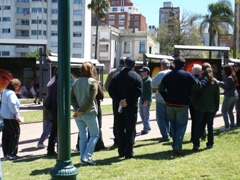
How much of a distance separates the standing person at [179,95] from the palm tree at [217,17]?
111ft

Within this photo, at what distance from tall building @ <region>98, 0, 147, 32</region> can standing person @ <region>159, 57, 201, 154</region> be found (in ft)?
439

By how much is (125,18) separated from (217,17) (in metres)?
101

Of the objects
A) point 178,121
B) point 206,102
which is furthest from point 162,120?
point 178,121

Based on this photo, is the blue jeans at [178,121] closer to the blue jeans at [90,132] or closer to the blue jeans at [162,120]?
the blue jeans at [90,132]

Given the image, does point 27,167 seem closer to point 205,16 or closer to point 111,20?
point 205,16

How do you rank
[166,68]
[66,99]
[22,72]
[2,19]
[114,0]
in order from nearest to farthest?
[66,99] → [166,68] → [22,72] → [2,19] → [114,0]

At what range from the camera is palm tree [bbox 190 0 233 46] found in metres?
39.0

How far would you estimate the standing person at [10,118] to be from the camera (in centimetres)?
747

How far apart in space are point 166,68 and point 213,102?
1517 millimetres

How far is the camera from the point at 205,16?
43594 mm

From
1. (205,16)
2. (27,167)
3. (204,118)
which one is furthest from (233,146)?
(205,16)

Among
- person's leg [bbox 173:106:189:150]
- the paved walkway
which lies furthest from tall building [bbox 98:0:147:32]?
person's leg [bbox 173:106:189:150]

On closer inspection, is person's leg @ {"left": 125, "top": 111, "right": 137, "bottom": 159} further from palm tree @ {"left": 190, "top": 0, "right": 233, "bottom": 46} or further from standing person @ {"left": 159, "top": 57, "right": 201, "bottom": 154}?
palm tree @ {"left": 190, "top": 0, "right": 233, "bottom": 46}

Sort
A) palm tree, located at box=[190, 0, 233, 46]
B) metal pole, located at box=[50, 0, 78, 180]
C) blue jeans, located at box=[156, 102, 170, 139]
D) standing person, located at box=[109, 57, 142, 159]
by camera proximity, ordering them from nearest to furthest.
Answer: metal pole, located at box=[50, 0, 78, 180] → standing person, located at box=[109, 57, 142, 159] → blue jeans, located at box=[156, 102, 170, 139] → palm tree, located at box=[190, 0, 233, 46]
